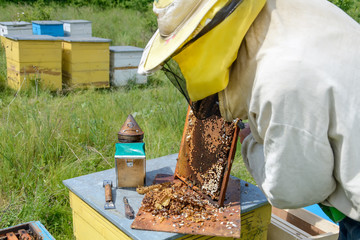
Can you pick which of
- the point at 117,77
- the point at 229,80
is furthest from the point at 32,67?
the point at 229,80

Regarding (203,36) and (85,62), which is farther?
(85,62)

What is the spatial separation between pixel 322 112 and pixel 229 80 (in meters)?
0.35

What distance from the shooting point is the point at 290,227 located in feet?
7.82

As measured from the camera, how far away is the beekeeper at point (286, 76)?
3.55 feet

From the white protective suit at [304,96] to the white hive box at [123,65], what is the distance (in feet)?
18.0

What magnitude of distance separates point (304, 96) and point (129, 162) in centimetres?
126

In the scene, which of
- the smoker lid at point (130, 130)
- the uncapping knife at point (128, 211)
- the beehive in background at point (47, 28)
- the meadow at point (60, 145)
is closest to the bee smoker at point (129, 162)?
the smoker lid at point (130, 130)

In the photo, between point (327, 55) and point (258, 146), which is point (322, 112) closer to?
point (327, 55)

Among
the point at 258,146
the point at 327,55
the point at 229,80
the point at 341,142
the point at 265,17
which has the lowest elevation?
the point at 258,146

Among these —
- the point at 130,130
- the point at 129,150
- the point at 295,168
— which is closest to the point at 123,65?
the point at 130,130

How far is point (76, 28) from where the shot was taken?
7711 mm

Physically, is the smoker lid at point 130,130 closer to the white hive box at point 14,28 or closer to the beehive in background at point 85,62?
the beehive in background at point 85,62

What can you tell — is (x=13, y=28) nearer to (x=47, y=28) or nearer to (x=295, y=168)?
(x=47, y=28)

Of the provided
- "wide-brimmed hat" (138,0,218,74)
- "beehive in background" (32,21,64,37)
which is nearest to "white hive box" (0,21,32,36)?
"beehive in background" (32,21,64,37)
